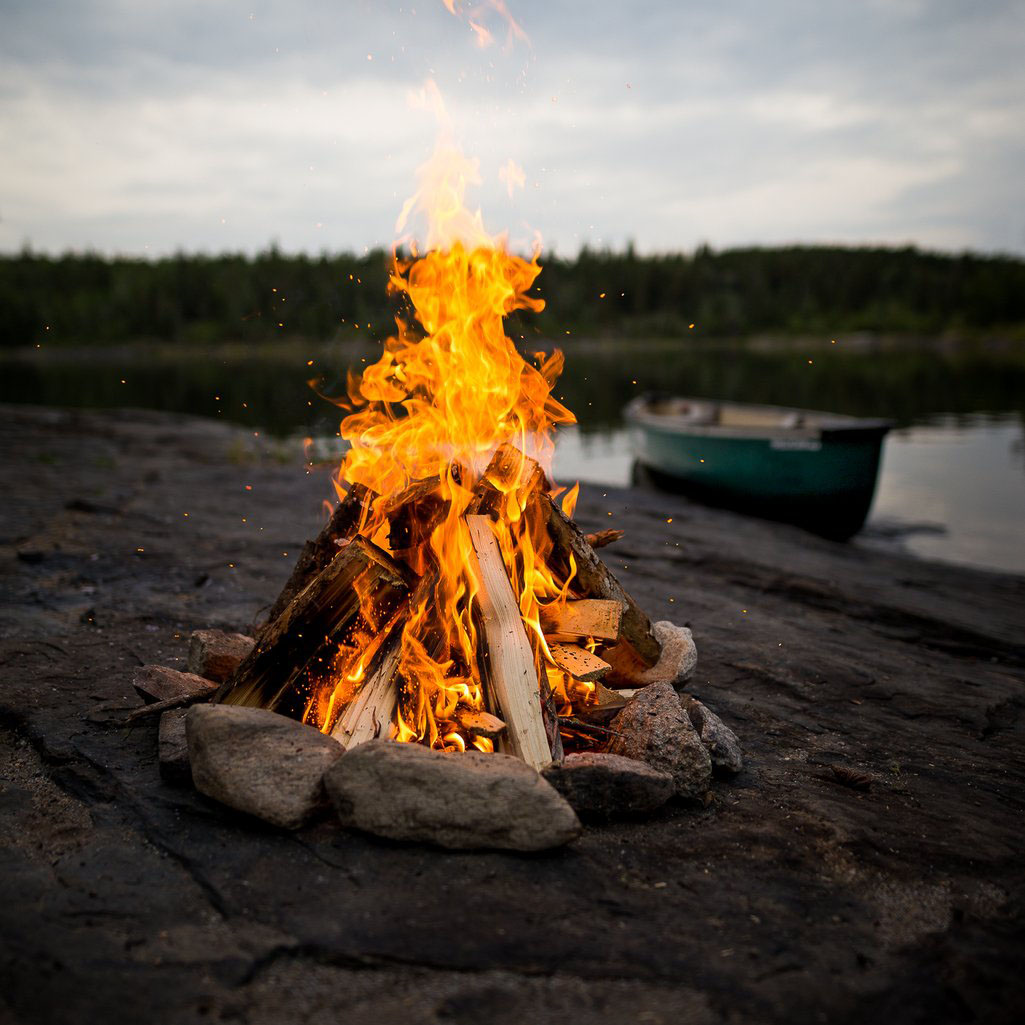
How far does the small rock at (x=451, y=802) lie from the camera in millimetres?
3244

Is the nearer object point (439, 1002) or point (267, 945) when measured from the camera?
point (439, 1002)

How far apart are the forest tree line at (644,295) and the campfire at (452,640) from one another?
97332 mm

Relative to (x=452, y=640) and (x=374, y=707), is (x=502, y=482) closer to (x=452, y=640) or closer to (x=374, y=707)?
(x=452, y=640)

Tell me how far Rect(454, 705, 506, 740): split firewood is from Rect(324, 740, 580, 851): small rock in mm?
430

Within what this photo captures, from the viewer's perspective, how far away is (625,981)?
2.64 meters

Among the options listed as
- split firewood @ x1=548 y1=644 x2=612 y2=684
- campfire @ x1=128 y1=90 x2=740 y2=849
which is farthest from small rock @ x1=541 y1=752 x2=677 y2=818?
split firewood @ x1=548 y1=644 x2=612 y2=684

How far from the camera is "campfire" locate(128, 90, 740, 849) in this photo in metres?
3.44

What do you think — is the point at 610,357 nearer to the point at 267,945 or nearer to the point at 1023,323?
the point at 1023,323

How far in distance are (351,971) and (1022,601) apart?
9.91 metres

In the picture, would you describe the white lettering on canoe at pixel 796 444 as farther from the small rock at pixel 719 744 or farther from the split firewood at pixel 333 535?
the split firewood at pixel 333 535

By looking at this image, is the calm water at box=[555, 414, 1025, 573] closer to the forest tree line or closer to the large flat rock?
the large flat rock

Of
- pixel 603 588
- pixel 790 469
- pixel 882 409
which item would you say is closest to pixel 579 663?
pixel 603 588

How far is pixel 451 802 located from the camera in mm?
3264

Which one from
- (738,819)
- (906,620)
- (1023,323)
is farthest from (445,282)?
(1023,323)
